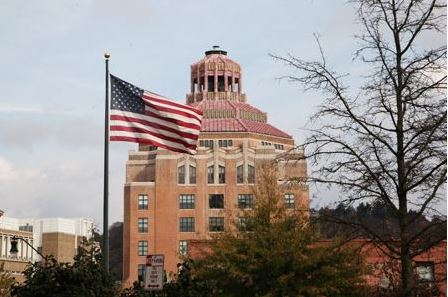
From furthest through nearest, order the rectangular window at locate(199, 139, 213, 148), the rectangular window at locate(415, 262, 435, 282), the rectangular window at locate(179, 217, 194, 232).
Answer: the rectangular window at locate(199, 139, 213, 148)
the rectangular window at locate(179, 217, 194, 232)
the rectangular window at locate(415, 262, 435, 282)

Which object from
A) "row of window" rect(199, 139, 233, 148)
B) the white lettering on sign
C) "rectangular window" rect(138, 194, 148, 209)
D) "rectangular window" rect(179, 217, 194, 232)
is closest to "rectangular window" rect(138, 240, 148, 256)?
"rectangular window" rect(138, 194, 148, 209)

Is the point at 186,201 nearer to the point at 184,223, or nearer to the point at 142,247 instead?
the point at 184,223

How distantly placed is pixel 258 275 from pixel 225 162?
85376mm

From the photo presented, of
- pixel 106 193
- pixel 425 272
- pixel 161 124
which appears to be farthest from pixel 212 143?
pixel 106 193

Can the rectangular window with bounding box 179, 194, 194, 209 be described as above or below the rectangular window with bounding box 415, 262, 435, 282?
above

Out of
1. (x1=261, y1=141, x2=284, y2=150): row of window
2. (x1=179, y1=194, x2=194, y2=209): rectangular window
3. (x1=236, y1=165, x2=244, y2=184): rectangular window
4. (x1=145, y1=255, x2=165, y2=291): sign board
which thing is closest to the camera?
(x1=145, y1=255, x2=165, y2=291): sign board

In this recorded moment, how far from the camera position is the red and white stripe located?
2044cm

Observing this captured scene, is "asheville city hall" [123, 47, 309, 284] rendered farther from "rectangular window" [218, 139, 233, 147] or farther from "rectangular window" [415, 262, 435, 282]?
"rectangular window" [415, 262, 435, 282]

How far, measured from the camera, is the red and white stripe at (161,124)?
20438 millimetres

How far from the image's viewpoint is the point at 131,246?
107875 mm

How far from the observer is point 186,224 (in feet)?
→ 359

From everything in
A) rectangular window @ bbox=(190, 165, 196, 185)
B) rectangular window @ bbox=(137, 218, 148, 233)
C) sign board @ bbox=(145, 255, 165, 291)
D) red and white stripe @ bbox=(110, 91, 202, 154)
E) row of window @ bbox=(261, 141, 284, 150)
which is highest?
row of window @ bbox=(261, 141, 284, 150)

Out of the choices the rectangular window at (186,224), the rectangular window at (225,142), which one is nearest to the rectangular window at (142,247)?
the rectangular window at (186,224)

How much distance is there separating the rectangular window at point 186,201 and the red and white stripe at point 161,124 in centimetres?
8882
